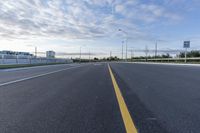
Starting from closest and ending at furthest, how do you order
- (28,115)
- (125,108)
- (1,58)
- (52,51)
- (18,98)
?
(28,115) < (125,108) < (18,98) < (1,58) < (52,51)

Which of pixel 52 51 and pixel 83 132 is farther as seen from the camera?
pixel 52 51

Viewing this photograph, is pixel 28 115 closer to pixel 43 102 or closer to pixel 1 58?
pixel 43 102

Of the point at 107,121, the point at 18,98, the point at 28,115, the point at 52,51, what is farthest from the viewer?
the point at 52,51

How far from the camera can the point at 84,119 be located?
4.54 m

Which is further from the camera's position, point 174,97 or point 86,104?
point 174,97

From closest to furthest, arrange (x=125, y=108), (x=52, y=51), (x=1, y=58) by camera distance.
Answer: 1. (x=125, y=108)
2. (x=1, y=58)
3. (x=52, y=51)

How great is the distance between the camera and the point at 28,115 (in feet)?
15.9

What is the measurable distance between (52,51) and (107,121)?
10217cm

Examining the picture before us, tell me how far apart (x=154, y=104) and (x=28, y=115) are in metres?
3.30

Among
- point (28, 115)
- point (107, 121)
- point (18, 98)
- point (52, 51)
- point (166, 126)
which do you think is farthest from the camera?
point (52, 51)

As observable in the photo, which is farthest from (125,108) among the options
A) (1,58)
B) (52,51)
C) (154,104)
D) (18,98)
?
(52,51)

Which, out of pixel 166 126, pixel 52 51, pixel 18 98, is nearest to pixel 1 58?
pixel 18 98

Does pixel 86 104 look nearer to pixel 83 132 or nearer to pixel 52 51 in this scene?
pixel 83 132

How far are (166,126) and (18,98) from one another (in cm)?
462
